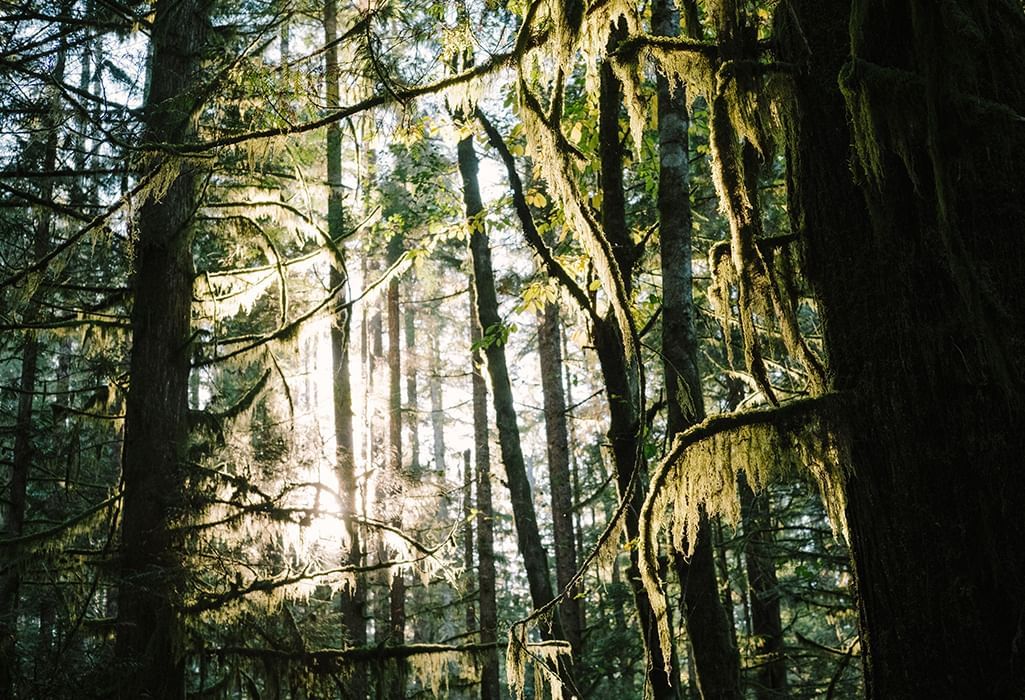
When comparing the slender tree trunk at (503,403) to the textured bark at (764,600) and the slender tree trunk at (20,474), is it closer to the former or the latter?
the textured bark at (764,600)

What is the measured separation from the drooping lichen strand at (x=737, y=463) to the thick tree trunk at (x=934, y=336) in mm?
124

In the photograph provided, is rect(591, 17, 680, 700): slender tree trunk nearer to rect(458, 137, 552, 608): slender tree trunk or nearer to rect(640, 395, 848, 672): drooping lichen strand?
rect(640, 395, 848, 672): drooping lichen strand

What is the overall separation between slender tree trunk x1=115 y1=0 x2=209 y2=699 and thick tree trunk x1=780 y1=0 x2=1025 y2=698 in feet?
17.7

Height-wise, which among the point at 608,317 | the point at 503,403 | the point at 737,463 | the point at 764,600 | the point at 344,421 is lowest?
the point at 764,600

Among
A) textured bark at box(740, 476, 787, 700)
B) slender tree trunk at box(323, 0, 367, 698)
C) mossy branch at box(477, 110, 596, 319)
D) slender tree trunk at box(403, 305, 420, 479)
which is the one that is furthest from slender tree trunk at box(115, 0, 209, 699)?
slender tree trunk at box(403, 305, 420, 479)

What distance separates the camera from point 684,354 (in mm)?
4926

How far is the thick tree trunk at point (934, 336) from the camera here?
74.9 inches

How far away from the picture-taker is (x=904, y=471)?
6.84 ft

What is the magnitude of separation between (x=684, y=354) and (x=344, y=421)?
9.07 m

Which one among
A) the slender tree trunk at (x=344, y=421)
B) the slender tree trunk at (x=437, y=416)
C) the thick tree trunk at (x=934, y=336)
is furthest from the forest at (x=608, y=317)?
the slender tree trunk at (x=437, y=416)

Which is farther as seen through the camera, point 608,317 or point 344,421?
point 344,421

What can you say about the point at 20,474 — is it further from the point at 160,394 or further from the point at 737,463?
the point at 737,463

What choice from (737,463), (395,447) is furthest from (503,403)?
(737,463)

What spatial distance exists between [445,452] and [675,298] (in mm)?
36028
